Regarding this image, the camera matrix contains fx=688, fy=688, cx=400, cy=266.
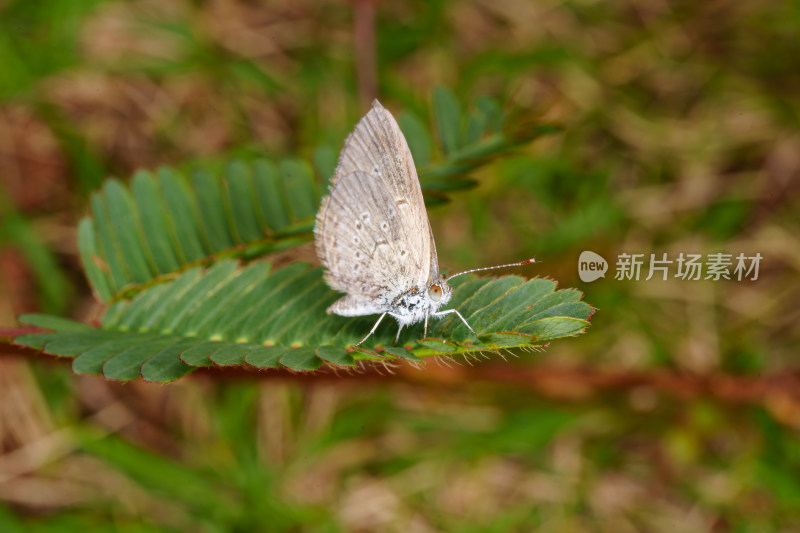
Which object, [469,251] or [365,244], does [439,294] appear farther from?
[469,251]

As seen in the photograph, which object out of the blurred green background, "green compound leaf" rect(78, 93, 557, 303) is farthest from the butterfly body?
the blurred green background

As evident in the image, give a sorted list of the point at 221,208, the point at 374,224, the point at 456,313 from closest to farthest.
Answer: the point at 456,313 → the point at 374,224 → the point at 221,208

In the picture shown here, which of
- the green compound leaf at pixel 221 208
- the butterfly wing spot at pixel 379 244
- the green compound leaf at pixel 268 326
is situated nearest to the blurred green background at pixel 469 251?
the green compound leaf at pixel 221 208

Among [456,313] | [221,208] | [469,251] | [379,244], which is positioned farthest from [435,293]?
[469,251]

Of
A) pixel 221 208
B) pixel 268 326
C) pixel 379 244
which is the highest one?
pixel 221 208

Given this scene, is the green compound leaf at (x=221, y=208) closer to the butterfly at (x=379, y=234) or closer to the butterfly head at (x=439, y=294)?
the butterfly at (x=379, y=234)
